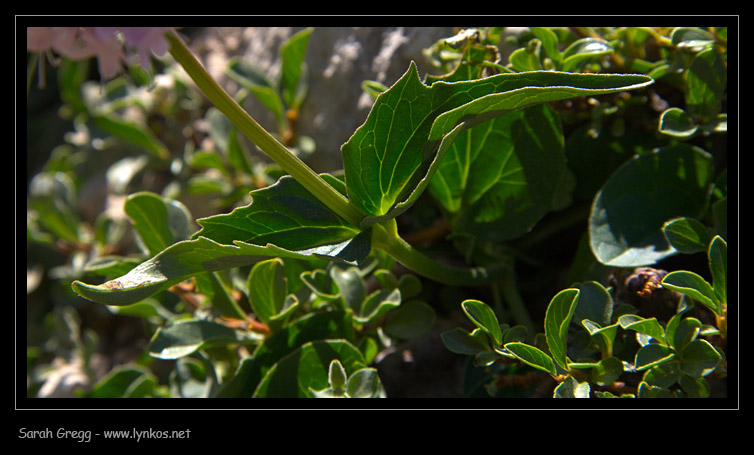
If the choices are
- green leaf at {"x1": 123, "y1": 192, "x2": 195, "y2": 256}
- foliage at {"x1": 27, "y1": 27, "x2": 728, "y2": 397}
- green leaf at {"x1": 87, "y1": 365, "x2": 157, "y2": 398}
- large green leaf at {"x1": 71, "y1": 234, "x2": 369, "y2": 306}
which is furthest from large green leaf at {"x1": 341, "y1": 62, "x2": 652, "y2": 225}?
green leaf at {"x1": 87, "y1": 365, "x2": 157, "y2": 398}

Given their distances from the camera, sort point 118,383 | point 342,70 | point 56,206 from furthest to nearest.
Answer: point 56,206 → point 342,70 → point 118,383

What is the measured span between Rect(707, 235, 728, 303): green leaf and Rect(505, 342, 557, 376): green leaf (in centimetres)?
24

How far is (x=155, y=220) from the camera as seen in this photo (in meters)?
1.12

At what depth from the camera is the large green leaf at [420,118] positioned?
740 mm

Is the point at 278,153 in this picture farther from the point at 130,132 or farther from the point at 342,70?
the point at 130,132

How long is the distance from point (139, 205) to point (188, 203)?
1.92ft

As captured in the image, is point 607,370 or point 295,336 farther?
point 295,336

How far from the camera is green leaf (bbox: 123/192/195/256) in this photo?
1.11 metres

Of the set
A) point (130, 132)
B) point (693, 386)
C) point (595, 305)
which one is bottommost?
point (693, 386)

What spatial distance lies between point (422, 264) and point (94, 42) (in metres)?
0.60

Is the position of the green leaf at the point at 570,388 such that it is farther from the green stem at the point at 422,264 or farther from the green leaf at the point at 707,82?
the green leaf at the point at 707,82

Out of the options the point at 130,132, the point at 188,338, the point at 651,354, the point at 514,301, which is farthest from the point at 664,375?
the point at 130,132

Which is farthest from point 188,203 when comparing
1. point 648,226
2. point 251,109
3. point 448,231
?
point 648,226

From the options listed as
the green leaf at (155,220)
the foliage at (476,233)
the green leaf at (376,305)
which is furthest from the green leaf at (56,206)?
the green leaf at (376,305)
